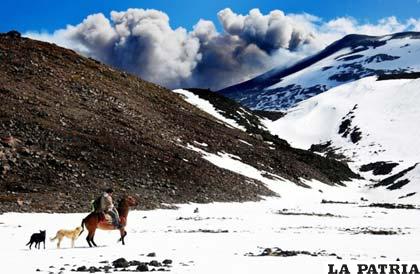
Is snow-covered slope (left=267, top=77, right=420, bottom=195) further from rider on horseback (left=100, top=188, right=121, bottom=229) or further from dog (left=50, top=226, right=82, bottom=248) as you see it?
dog (left=50, top=226, right=82, bottom=248)

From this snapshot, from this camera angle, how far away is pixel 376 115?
600ft

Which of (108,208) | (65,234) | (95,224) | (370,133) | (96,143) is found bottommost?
(65,234)

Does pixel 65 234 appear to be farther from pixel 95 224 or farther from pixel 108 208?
pixel 108 208

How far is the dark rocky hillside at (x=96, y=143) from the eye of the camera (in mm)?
47125

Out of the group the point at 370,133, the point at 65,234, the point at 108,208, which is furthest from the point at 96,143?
the point at 370,133

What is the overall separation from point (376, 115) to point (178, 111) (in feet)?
365

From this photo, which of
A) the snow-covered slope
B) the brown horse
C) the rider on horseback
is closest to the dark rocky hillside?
the brown horse

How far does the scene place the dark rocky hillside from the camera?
47.1 meters

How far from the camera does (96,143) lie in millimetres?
58344

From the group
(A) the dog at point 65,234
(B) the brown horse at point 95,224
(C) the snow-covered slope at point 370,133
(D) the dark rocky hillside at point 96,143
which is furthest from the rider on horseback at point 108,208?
(C) the snow-covered slope at point 370,133

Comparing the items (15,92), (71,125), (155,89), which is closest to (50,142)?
(71,125)

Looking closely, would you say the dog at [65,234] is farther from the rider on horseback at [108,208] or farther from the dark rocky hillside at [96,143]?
the dark rocky hillside at [96,143]

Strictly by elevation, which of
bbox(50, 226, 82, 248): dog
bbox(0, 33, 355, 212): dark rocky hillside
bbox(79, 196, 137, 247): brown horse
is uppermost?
bbox(0, 33, 355, 212): dark rocky hillside

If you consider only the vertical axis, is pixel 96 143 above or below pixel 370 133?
below
